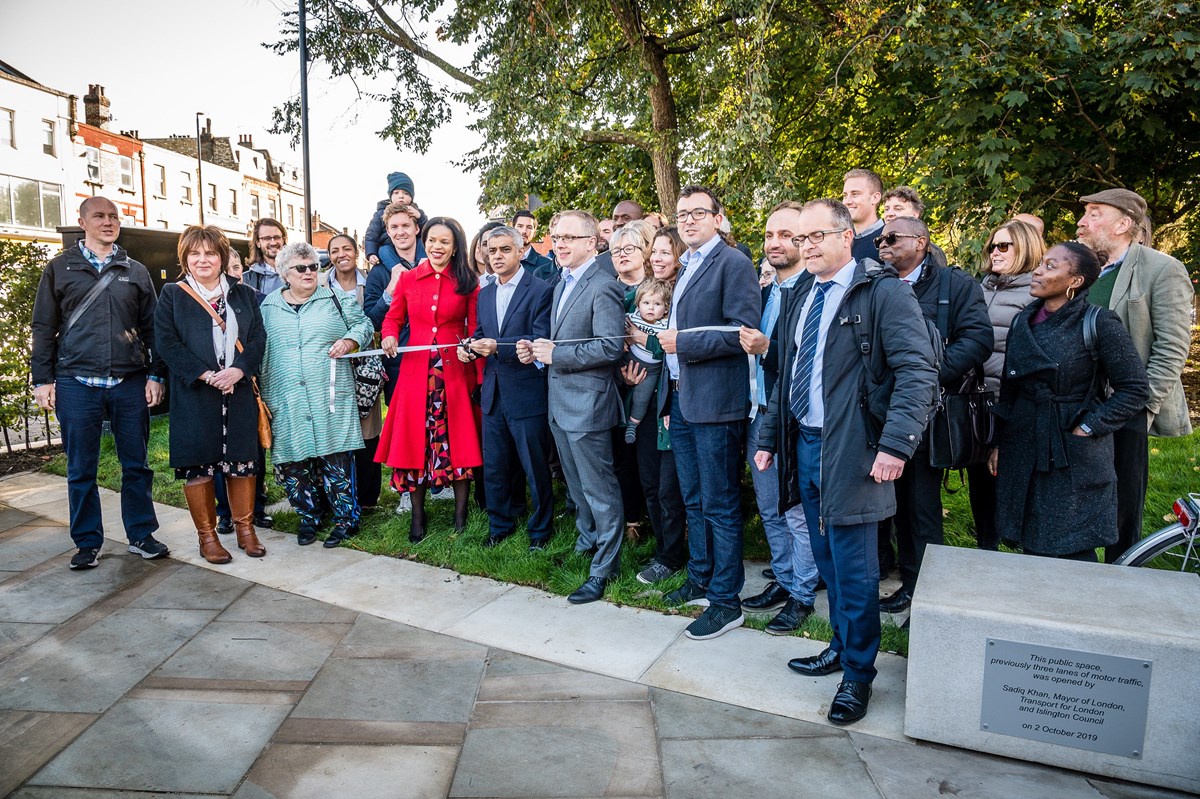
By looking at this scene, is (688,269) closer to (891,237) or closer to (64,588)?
(891,237)

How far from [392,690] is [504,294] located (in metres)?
2.77

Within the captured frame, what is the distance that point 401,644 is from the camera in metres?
4.43

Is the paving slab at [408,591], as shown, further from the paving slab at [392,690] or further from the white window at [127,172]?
the white window at [127,172]

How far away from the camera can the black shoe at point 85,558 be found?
559cm

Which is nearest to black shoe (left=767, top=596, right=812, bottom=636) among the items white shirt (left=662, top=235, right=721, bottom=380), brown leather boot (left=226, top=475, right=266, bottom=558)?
white shirt (left=662, top=235, right=721, bottom=380)

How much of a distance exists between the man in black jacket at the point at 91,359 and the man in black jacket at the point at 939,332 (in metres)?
4.84

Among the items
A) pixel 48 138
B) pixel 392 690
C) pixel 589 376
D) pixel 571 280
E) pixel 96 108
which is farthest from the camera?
pixel 96 108

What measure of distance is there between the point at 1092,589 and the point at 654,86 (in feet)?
33.3

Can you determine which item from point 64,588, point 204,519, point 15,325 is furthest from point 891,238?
point 15,325

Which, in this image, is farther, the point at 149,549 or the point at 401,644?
the point at 149,549

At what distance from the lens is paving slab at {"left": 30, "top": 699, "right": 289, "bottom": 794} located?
3.15m

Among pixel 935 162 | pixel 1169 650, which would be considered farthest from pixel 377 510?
pixel 935 162

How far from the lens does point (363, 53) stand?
1307 cm

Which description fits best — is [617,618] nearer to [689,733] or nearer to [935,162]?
[689,733]
